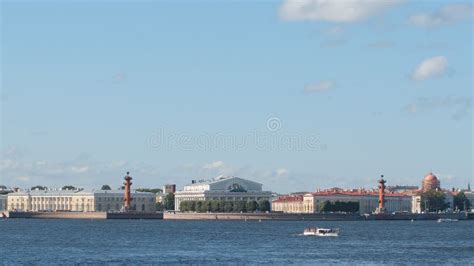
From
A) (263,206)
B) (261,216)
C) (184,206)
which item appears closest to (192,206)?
(184,206)

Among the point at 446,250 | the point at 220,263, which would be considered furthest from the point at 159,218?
the point at 220,263

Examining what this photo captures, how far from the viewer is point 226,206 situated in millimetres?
169125

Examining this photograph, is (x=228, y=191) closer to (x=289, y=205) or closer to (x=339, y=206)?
(x=289, y=205)

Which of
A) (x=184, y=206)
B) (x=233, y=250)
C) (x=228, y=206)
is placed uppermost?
(x=184, y=206)

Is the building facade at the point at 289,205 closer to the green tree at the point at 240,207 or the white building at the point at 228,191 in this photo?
the white building at the point at 228,191

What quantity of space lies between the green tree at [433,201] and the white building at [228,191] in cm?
2164

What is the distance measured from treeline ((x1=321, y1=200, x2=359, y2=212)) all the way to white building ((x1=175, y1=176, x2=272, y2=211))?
14.6m

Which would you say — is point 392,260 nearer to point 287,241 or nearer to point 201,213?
point 287,241

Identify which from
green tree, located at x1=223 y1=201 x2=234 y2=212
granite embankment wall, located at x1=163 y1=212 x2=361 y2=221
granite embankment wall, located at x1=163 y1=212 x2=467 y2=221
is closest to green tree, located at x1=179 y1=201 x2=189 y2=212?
green tree, located at x1=223 y1=201 x2=234 y2=212

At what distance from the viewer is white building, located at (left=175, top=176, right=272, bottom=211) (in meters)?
188

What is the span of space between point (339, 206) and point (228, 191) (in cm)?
2078

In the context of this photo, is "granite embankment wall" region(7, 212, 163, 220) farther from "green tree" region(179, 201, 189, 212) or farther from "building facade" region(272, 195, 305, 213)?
"building facade" region(272, 195, 305, 213)

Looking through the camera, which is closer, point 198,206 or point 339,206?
point 198,206

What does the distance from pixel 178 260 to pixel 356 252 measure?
11.6 m
